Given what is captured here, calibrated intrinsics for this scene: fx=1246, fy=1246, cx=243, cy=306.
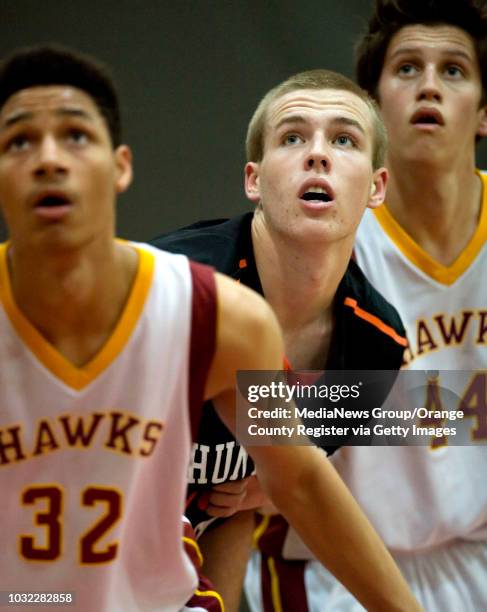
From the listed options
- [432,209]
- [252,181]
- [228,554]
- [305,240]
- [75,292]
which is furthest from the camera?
[432,209]

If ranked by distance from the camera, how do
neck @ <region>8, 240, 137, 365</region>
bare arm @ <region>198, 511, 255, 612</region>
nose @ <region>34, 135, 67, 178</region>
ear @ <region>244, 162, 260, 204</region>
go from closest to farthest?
1. nose @ <region>34, 135, 67, 178</region>
2. neck @ <region>8, 240, 137, 365</region>
3. ear @ <region>244, 162, 260, 204</region>
4. bare arm @ <region>198, 511, 255, 612</region>

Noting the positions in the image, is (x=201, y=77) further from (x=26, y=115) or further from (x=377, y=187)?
(x=26, y=115)

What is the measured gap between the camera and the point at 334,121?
2779 millimetres

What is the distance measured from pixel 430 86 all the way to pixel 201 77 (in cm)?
125

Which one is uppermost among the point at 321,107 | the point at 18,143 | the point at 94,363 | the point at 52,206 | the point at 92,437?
the point at 321,107

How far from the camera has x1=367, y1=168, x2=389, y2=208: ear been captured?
9.64ft

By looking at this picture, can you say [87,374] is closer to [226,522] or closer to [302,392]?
[302,392]

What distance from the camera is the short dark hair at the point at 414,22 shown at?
11.1 feet

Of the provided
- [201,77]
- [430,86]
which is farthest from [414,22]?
[201,77]

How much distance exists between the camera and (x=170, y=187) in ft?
14.3

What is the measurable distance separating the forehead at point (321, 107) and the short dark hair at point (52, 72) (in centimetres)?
93

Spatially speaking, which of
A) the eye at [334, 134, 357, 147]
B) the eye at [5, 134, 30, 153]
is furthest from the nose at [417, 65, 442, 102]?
the eye at [5, 134, 30, 153]

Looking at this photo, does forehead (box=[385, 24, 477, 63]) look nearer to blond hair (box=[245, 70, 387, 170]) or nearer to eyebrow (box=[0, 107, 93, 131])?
blond hair (box=[245, 70, 387, 170])

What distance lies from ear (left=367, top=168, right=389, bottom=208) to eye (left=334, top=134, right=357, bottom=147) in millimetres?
150
